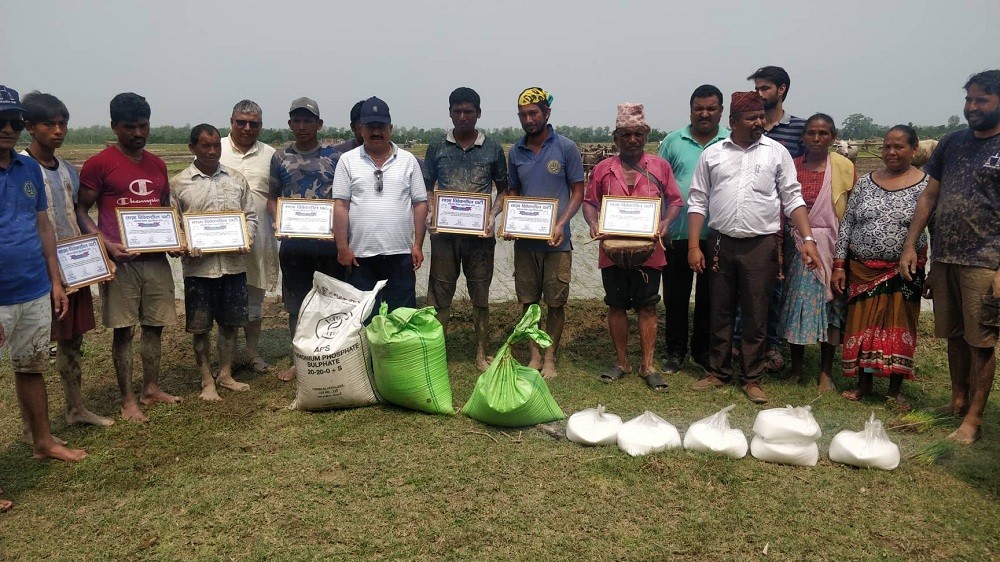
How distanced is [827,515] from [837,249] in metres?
2.20

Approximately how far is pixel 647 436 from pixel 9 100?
3.76 meters

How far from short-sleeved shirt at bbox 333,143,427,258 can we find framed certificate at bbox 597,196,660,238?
1434mm

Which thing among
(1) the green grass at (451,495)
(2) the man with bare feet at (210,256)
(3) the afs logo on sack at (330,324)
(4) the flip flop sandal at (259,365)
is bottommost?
(1) the green grass at (451,495)

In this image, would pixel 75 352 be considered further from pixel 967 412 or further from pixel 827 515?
pixel 967 412

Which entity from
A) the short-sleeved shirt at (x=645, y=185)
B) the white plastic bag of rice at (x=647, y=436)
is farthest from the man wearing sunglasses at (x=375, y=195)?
the white plastic bag of rice at (x=647, y=436)

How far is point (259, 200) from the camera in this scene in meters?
5.23

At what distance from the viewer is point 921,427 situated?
4.17 m

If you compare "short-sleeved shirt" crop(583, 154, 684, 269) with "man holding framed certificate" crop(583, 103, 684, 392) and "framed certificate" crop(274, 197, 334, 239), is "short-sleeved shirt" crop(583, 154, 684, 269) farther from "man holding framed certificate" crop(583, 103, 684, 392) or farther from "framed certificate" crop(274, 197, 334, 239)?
"framed certificate" crop(274, 197, 334, 239)

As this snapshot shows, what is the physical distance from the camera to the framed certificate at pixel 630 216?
4711 mm

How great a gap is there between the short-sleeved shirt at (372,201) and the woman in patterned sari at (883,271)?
3095 millimetres

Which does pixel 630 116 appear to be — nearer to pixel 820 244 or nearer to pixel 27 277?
pixel 820 244

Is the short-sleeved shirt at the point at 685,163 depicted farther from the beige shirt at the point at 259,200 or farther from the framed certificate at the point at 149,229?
the framed certificate at the point at 149,229

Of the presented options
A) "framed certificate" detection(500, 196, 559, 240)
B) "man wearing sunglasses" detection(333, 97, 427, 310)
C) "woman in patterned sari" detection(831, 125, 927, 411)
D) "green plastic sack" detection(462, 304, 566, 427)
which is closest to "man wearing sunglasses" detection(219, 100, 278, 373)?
"man wearing sunglasses" detection(333, 97, 427, 310)

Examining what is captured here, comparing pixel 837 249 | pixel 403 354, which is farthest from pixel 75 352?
pixel 837 249
